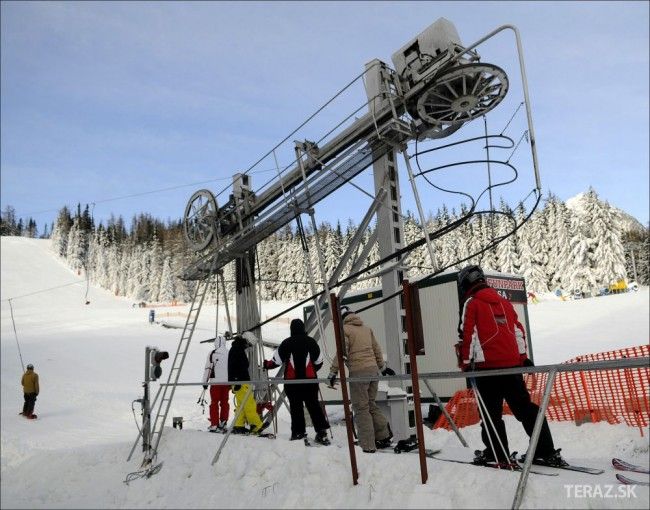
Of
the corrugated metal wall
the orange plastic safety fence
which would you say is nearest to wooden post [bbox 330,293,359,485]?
the orange plastic safety fence

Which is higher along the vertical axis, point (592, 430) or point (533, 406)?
point (533, 406)

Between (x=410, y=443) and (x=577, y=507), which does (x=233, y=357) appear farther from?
(x=577, y=507)

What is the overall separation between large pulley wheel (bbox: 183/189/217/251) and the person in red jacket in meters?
7.84

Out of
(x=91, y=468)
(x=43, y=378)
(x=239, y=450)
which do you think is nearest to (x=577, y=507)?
(x=239, y=450)

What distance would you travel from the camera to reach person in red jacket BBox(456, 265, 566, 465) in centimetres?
461

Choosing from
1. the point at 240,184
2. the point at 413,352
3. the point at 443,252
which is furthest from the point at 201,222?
the point at 443,252

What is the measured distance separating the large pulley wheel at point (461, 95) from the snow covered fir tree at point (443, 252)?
1.94 m

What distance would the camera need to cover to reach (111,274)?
117375 mm

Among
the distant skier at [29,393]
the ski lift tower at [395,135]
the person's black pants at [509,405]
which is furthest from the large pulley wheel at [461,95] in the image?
the distant skier at [29,393]

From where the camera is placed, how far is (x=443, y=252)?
6500 centimetres

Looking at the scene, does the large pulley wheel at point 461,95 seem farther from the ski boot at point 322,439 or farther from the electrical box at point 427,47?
the ski boot at point 322,439

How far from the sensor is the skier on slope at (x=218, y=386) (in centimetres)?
928

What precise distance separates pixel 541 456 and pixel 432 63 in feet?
17.5

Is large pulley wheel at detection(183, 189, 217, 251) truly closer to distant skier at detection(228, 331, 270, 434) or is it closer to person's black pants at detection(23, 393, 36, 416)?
distant skier at detection(228, 331, 270, 434)
